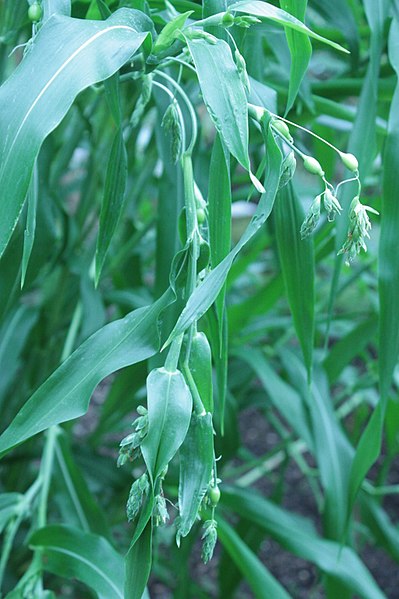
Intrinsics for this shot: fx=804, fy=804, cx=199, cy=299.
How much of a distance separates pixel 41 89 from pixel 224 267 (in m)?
0.10

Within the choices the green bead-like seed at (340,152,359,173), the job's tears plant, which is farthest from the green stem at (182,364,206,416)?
the green bead-like seed at (340,152,359,173)

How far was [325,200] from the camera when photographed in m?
0.31

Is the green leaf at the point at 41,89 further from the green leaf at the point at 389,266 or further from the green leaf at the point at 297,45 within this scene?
the green leaf at the point at 389,266

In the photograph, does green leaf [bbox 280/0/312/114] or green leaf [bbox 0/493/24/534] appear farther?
green leaf [bbox 0/493/24/534]

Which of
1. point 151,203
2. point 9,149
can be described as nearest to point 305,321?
point 9,149

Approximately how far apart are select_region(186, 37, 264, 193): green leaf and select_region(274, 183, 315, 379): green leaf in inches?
5.7

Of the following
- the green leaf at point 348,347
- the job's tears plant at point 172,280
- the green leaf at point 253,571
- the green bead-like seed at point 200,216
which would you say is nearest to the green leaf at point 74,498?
the job's tears plant at point 172,280

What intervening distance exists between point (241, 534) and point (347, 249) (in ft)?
2.10

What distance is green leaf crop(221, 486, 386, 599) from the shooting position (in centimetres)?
70

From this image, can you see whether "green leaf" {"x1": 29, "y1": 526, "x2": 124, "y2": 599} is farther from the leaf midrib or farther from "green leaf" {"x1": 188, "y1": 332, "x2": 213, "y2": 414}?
"green leaf" {"x1": 188, "y1": 332, "x2": 213, "y2": 414}

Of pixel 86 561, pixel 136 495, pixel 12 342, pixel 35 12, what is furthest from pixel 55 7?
pixel 12 342

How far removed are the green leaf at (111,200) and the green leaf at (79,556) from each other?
0.74ft

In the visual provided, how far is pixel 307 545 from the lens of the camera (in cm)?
72

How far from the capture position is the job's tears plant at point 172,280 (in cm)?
31
